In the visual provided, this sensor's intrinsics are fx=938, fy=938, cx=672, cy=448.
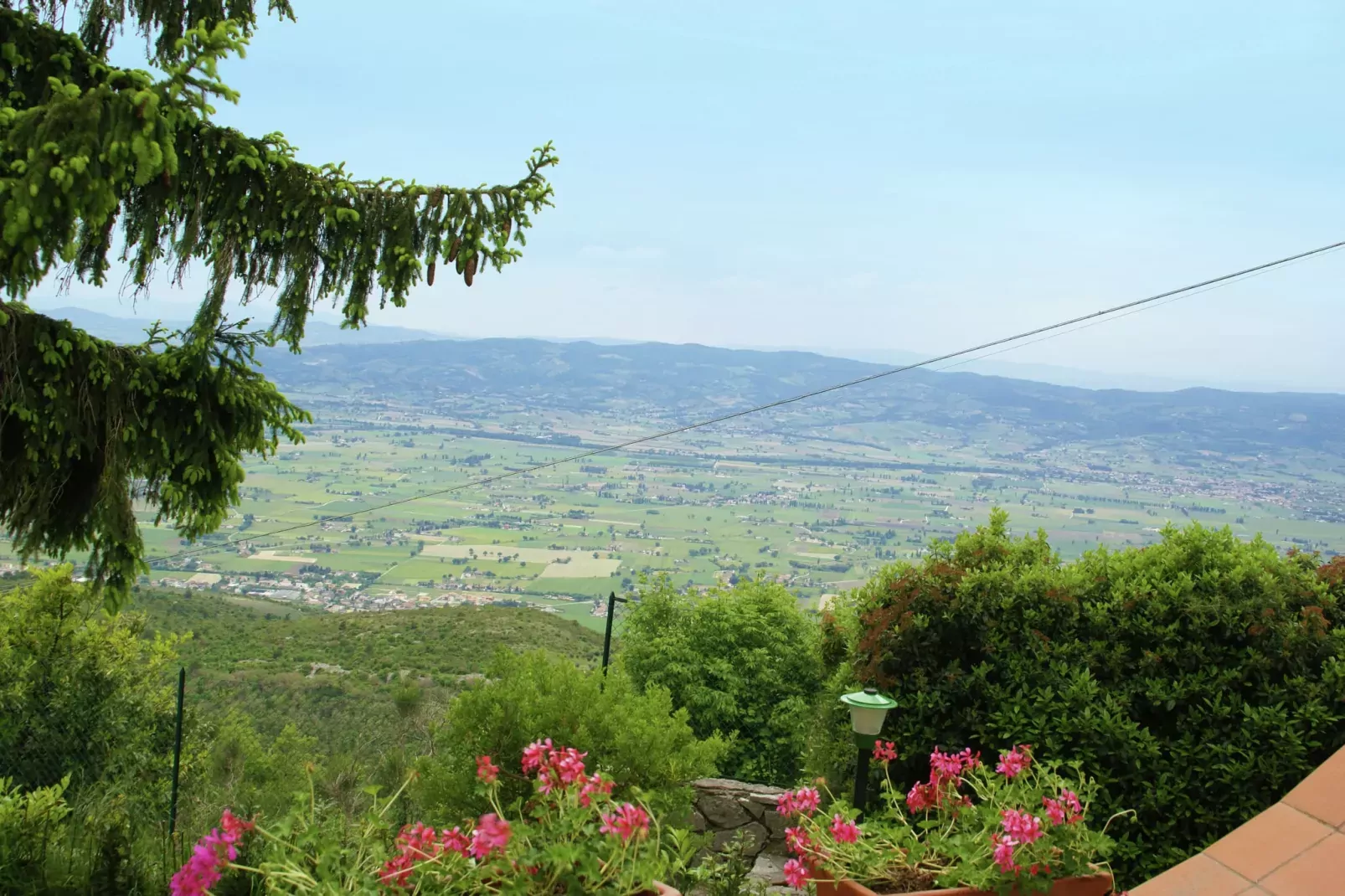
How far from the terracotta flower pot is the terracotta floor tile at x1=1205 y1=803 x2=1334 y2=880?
722mm

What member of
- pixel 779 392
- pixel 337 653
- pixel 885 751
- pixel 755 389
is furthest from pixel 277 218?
pixel 755 389

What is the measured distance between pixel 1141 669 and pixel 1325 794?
0.92 metres

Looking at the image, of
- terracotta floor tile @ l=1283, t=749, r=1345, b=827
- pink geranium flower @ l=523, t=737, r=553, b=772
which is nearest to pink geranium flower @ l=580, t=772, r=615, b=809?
pink geranium flower @ l=523, t=737, r=553, b=772

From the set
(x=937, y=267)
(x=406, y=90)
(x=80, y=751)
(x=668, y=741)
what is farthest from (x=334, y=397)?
(x=668, y=741)

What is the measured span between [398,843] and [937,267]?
72.9 m

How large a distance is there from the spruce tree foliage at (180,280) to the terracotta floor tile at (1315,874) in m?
3.97

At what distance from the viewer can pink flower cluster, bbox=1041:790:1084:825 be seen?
2.89 meters

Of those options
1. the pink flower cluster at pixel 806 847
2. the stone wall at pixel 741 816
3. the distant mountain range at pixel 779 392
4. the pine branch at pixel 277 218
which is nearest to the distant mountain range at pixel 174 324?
the distant mountain range at pixel 779 392

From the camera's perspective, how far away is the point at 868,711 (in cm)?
434

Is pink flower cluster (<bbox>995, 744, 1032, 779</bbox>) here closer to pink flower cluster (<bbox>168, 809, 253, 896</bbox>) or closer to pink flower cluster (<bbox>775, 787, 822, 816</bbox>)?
pink flower cluster (<bbox>775, 787, 822, 816</bbox>)

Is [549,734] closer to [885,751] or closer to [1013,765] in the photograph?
[885,751]

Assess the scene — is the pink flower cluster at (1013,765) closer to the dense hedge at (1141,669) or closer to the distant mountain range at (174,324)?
the dense hedge at (1141,669)

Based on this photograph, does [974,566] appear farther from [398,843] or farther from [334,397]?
[334,397]

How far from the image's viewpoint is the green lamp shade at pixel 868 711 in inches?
170
